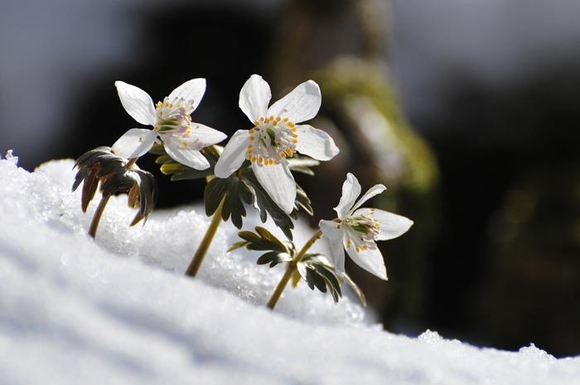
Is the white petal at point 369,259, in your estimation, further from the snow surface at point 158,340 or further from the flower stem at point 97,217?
the flower stem at point 97,217

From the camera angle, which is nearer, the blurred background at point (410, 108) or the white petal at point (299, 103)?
the white petal at point (299, 103)

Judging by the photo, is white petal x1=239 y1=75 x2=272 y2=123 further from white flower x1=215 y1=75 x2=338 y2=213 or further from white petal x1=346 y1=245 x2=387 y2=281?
white petal x1=346 y1=245 x2=387 y2=281

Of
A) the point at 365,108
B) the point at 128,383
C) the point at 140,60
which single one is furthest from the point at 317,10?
the point at 128,383

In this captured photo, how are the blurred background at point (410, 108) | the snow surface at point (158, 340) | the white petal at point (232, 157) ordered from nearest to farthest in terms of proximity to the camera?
the snow surface at point (158, 340), the white petal at point (232, 157), the blurred background at point (410, 108)

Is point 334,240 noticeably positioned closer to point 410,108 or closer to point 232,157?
point 232,157

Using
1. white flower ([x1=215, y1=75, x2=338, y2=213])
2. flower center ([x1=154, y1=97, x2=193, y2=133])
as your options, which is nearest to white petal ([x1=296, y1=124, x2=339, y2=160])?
white flower ([x1=215, y1=75, x2=338, y2=213])

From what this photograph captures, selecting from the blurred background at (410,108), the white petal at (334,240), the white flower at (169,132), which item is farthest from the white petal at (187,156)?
the blurred background at (410,108)

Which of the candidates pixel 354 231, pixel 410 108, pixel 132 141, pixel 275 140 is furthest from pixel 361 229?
pixel 410 108
